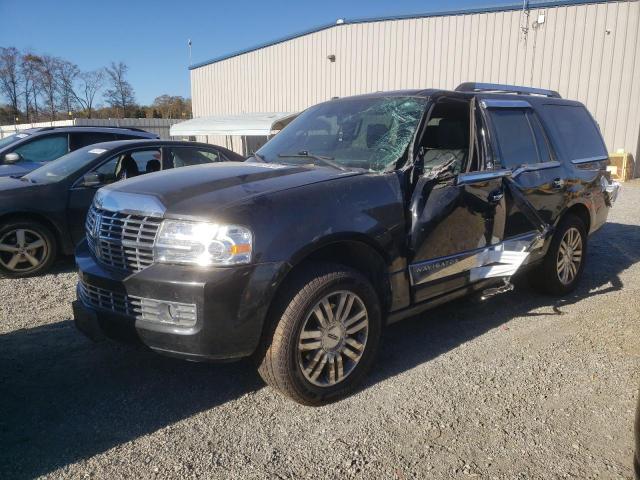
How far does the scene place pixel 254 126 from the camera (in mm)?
18531

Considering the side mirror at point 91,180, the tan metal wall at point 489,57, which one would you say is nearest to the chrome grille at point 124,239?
the side mirror at point 91,180

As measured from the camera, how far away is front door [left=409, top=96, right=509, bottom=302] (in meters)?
3.70

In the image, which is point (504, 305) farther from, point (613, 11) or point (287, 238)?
point (613, 11)

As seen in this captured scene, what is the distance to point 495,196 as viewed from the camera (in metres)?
4.29

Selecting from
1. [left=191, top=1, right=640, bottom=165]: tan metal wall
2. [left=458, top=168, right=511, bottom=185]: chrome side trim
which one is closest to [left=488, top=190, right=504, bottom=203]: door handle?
[left=458, top=168, right=511, bottom=185]: chrome side trim

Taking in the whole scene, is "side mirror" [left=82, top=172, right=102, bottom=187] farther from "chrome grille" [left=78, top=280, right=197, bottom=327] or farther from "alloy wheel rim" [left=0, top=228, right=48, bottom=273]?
"chrome grille" [left=78, top=280, right=197, bottom=327]

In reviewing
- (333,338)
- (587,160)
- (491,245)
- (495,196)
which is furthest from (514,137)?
(333,338)

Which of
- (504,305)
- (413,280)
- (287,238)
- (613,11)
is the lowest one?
(504,305)

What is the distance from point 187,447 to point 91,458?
0.48m

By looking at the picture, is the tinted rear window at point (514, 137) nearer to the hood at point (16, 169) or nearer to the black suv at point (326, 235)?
the black suv at point (326, 235)

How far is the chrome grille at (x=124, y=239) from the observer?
2969 mm

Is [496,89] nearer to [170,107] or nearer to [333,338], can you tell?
[333,338]

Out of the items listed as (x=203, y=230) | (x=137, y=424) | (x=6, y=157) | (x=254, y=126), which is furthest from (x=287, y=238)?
(x=254, y=126)

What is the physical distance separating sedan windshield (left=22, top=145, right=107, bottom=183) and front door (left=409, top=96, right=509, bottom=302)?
4308mm
